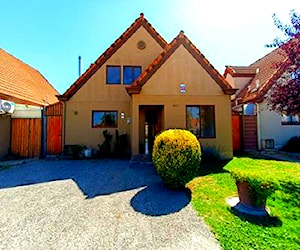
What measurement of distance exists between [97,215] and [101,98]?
10170 millimetres

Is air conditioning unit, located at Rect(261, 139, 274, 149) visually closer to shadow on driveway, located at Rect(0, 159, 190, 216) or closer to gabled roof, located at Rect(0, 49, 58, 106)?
shadow on driveway, located at Rect(0, 159, 190, 216)

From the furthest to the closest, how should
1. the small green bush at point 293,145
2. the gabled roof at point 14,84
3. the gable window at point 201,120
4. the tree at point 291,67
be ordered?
the small green bush at point 293,145, the gabled roof at point 14,84, the gable window at point 201,120, the tree at point 291,67

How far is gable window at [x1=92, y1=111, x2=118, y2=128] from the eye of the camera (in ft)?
46.0

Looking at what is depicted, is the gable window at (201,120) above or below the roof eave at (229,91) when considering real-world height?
below

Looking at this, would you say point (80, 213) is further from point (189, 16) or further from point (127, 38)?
point (127, 38)

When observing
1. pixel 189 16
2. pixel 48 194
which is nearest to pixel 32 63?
pixel 189 16

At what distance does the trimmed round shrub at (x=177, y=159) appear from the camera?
6.45m

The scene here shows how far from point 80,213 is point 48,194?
→ 6.52 feet

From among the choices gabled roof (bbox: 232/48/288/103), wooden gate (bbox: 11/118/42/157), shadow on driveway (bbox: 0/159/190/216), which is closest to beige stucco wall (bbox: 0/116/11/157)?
wooden gate (bbox: 11/118/42/157)

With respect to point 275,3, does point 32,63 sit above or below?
above

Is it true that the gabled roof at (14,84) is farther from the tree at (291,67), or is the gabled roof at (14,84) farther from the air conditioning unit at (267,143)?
the air conditioning unit at (267,143)

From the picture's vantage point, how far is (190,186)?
704 cm

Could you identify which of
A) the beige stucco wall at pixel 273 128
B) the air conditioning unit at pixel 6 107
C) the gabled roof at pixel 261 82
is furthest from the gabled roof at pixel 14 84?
the beige stucco wall at pixel 273 128

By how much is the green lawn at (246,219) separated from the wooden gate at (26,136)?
10.6 m
